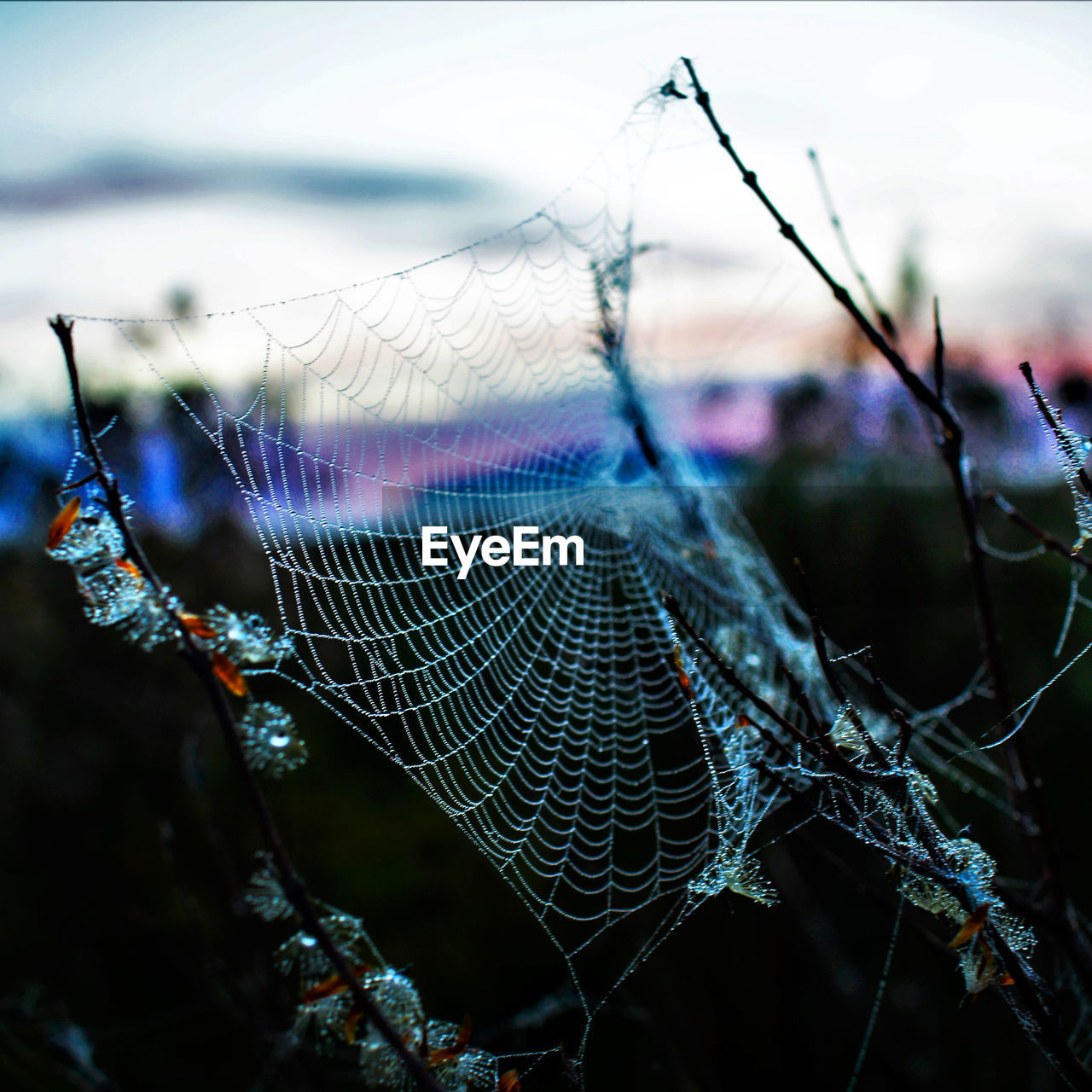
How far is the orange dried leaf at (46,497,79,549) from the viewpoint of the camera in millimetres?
1093

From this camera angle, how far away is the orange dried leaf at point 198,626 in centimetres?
106

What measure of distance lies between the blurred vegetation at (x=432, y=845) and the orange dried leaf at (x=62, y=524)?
476 centimetres

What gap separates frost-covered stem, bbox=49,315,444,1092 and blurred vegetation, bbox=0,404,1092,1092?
Answer: 4630mm

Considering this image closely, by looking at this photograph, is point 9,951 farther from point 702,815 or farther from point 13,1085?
point 702,815

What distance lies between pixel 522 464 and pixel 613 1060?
4.89 meters

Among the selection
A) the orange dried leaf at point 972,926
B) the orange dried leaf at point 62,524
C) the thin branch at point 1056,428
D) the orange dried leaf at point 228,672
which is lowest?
the orange dried leaf at point 972,926

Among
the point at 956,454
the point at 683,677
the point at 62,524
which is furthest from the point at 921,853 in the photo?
the point at 62,524

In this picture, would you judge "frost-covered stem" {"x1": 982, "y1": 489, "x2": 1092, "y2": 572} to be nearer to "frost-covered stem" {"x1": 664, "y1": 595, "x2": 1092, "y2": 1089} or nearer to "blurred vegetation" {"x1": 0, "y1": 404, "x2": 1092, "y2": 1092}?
"frost-covered stem" {"x1": 664, "y1": 595, "x2": 1092, "y2": 1089}

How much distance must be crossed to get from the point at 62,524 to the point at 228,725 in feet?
1.26

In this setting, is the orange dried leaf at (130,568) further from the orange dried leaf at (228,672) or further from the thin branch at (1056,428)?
the thin branch at (1056,428)
